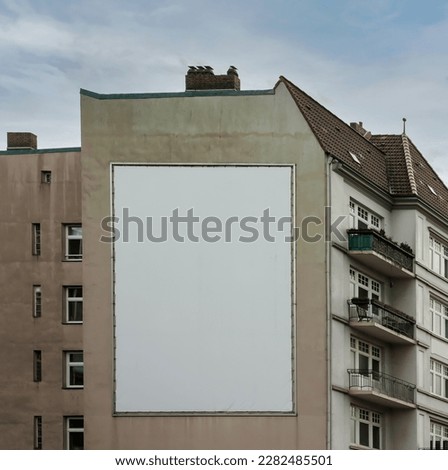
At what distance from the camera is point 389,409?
70812 millimetres

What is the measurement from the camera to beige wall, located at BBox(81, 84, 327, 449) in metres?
65.3

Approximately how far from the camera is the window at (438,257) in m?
74.7

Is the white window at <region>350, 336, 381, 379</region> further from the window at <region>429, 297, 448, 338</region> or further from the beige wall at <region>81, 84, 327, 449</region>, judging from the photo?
the window at <region>429, 297, 448, 338</region>

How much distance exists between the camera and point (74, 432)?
3044 inches

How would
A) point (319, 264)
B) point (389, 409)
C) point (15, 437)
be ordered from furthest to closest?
point (15, 437), point (389, 409), point (319, 264)

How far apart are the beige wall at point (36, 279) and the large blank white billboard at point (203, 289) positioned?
11695 millimetres

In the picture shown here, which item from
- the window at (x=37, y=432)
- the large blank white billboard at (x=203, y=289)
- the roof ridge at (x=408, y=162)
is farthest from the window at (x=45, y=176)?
the roof ridge at (x=408, y=162)

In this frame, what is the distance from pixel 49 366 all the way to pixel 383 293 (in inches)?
636

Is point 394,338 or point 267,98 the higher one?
point 267,98

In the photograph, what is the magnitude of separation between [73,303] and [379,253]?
54.7 feet

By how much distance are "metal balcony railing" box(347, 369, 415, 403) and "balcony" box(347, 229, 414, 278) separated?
4335mm

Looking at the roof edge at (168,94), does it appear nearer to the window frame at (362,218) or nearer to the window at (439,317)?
the window frame at (362,218)

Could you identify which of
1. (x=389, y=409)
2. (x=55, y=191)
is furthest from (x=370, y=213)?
(x=55, y=191)

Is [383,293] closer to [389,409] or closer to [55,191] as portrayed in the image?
[389,409]
